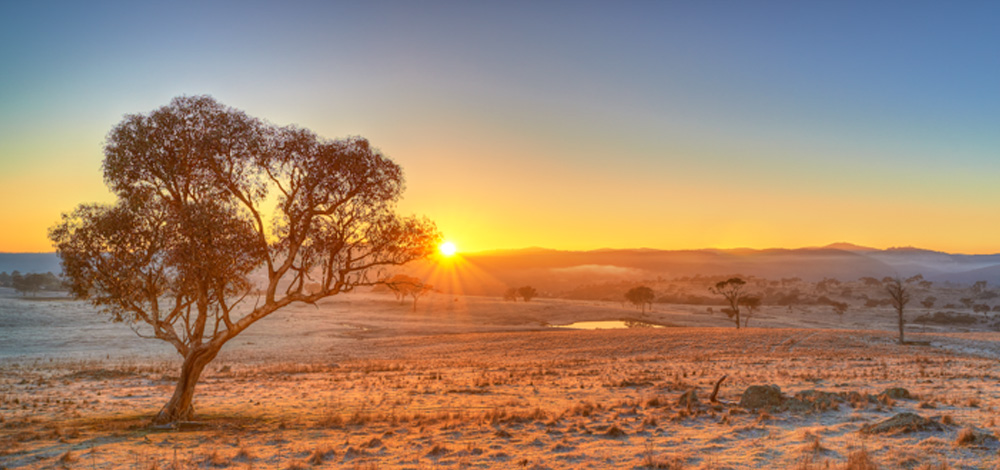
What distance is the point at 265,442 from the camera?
49.4 feet

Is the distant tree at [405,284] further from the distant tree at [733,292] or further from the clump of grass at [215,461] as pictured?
the distant tree at [733,292]

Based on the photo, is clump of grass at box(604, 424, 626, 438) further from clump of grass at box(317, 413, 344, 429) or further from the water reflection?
the water reflection

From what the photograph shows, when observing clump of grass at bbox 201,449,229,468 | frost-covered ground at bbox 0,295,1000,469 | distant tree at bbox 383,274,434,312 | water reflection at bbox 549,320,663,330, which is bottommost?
Answer: water reflection at bbox 549,320,663,330

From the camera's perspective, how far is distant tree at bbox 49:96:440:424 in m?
17.3

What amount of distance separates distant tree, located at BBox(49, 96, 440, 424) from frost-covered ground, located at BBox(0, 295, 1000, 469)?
4.17 meters

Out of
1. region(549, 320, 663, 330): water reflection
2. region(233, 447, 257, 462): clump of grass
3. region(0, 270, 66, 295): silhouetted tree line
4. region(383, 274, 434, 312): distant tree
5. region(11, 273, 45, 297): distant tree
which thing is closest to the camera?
region(233, 447, 257, 462): clump of grass

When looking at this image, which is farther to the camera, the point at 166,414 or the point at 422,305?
the point at 422,305

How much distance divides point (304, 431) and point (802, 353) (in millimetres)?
42059

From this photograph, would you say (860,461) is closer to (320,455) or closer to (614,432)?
(614,432)

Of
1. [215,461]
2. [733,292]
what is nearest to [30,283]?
[215,461]

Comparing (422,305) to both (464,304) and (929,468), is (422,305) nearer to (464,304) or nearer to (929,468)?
(464,304)

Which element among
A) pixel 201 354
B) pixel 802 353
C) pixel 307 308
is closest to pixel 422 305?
pixel 307 308

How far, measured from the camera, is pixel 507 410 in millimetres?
19625

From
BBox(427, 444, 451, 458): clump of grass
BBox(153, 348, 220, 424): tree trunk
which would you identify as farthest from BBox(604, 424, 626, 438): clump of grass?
BBox(153, 348, 220, 424): tree trunk
